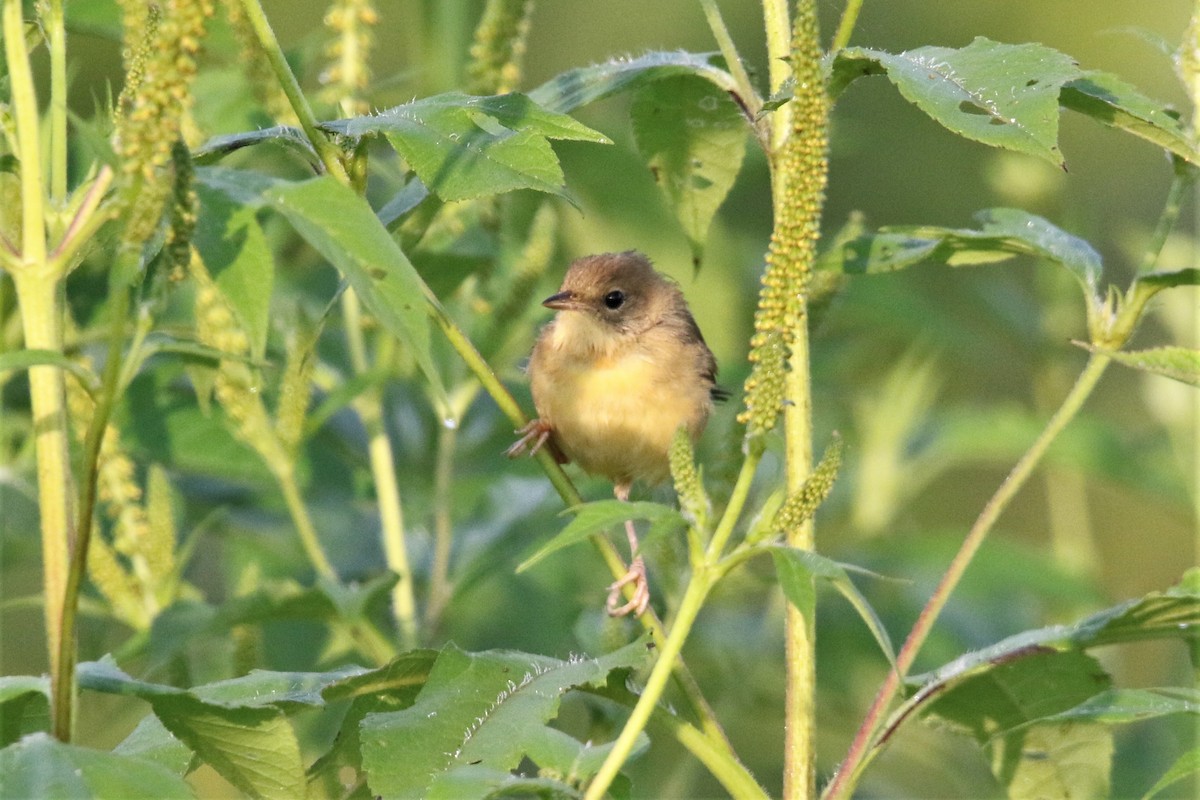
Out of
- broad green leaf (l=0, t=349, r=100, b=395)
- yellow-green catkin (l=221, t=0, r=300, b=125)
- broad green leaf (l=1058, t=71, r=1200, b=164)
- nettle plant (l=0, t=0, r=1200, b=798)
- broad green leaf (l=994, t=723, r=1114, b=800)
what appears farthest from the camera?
yellow-green catkin (l=221, t=0, r=300, b=125)

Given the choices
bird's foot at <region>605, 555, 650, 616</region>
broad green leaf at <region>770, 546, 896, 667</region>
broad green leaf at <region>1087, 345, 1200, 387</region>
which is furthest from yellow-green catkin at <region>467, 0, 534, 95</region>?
broad green leaf at <region>770, 546, 896, 667</region>

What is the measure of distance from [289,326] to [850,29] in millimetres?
1730

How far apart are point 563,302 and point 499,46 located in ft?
4.86

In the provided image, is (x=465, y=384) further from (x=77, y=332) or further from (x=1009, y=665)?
(x=1009, y=665)

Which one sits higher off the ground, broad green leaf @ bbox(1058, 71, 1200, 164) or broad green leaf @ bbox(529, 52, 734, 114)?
broad green leaf @ bbox(529, 52, 734, 114)

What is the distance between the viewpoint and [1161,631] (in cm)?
224

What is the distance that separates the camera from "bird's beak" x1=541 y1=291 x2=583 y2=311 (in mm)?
4196

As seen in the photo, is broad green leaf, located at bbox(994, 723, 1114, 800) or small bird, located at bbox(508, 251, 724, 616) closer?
broad green leaf, located at bbox(994, 723, 1114, 800)

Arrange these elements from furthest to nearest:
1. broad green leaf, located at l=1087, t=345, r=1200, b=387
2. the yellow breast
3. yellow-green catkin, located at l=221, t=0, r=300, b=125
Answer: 1. the yellow breast
2. yellow-green catkin, located at l=221, t=0, r=300, b=125
3. broad green leaf, located at l=1087, t=345, r=1200, b=387

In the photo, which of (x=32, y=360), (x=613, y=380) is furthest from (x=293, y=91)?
(x=613, y=380)

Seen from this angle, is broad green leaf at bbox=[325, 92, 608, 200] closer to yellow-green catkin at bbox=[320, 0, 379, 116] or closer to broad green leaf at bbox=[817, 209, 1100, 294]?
broad green leaf at bbox=[817, 209, 1100, 294]

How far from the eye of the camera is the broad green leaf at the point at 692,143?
8.64 feet

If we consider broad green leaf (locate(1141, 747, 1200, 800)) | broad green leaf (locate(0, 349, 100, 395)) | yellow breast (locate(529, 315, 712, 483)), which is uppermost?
broad green leaf (locate(0, 349, 100, 395))

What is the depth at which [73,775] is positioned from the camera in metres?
1.62
